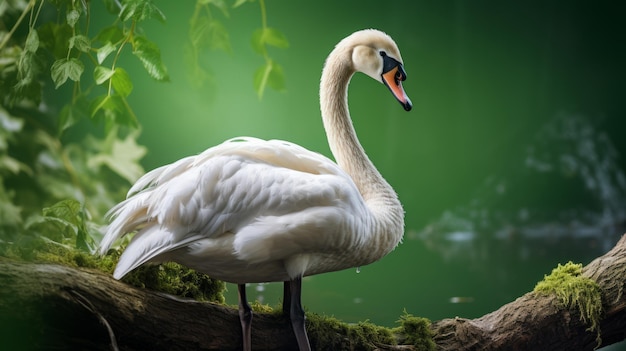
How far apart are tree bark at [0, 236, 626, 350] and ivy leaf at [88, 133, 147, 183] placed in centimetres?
127

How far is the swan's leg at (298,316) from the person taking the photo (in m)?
1.56

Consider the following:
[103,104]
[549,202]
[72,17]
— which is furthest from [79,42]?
[549,202]

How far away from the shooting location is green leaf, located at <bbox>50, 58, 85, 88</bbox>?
1.70 m

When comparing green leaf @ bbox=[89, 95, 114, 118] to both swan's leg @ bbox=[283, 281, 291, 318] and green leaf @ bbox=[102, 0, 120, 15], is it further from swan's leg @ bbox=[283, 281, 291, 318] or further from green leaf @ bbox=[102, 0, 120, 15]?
swan's leg @ bbox=[283, 281, 291, 318]

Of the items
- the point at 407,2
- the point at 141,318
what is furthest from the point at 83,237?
the point at 407,2

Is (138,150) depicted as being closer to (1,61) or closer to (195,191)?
(1,61)

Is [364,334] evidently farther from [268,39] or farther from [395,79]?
[268,39]

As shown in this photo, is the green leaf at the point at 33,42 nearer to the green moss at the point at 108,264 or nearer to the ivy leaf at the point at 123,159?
the green moss at the point at 108,264

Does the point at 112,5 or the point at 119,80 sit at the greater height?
the point at 112,5

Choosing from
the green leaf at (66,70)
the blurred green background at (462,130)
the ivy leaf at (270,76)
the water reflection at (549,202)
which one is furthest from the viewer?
the water reflection at (549,202)

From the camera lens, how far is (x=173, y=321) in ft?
5.04

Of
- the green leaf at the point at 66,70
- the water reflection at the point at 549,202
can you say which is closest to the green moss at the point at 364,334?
the green leaf at the point at 66,70

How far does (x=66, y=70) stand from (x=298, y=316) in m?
0.87

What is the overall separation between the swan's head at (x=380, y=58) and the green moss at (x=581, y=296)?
2.33 feet
